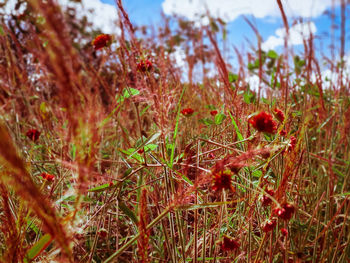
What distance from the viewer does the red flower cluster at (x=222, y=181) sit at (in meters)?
0.31

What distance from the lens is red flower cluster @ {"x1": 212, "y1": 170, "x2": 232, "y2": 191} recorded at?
31cm

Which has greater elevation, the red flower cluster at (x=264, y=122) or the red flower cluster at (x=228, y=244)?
the red flower cluster at (x=264, y=122)

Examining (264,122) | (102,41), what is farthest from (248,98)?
(102,41)

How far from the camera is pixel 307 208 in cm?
73

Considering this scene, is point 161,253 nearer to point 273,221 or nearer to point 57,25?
point 273,221

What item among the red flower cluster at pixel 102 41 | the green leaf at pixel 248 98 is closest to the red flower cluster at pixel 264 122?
the green leaf at pixel 248 98

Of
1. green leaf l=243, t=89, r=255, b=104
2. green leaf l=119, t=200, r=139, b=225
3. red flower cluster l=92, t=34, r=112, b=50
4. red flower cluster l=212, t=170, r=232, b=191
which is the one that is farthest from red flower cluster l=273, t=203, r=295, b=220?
red flower cluster l=92, t=34, r=112, b=50

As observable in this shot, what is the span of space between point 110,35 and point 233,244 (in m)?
0.46

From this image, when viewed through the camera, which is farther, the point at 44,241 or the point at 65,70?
the point at 44,241

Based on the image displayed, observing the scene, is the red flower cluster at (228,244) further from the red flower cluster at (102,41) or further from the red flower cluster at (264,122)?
the red flower cluster at (102,41)

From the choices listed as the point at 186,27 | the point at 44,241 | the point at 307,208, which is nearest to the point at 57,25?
the point at 44,241

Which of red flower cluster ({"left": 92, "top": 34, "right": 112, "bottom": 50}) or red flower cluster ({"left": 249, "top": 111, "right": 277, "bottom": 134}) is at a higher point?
red flower cluster ({"left": 92, "top": 34, "right": 112, "bottom": 50})

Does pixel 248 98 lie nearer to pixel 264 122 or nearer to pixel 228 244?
pixel 264 122

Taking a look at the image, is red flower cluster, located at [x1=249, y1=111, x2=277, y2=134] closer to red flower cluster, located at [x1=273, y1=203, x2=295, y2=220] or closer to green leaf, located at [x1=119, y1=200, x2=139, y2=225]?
red flower cluster, located at [x1=273, y1=203, x2=295, y2=220]
